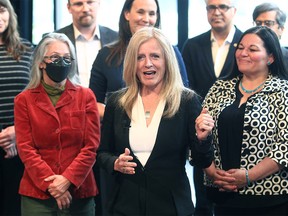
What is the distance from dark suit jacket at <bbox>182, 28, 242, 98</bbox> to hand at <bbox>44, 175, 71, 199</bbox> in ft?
4.56

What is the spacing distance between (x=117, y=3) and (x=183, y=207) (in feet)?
14.6

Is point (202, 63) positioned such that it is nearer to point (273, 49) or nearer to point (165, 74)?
point (273, 49)

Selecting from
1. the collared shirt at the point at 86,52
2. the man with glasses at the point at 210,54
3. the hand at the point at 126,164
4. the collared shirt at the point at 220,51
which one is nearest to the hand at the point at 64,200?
the hand at the point at 126,164

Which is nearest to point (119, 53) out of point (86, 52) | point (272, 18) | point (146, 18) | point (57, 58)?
point (146, 18)

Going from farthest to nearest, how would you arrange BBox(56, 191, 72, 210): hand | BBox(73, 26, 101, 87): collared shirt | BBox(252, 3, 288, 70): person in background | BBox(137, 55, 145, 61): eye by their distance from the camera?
BBox(252, 3, 288, 70): person in background
BBox(73, 26, 101, 87): collared shirt
BBox(56, 191, 72, 210): hand
BBox(137, 55, 145, 61): eye

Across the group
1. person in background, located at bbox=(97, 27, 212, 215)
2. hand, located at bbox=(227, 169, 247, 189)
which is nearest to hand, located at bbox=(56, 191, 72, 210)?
person in background, located at bbox=(97, 27, 212, 215)

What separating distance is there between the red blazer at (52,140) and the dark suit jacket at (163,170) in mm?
279

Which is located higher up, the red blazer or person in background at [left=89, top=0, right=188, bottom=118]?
person in background at [left=89, top=0, right=188, bottom=118]

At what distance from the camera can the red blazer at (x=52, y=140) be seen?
9.60ft

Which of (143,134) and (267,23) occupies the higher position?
(267,23)

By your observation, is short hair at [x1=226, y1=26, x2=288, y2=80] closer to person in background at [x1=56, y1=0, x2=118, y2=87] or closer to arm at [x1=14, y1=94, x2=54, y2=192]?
person in background at [x1=56, y1=0, x2=118, y2=87]

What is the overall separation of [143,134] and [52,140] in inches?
22.6

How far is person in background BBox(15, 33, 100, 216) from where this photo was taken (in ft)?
9.57

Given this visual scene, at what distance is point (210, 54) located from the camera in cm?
391
